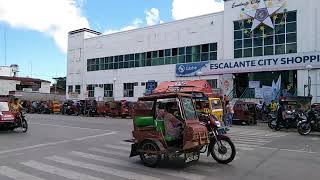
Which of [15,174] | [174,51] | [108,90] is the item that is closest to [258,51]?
[174,51]

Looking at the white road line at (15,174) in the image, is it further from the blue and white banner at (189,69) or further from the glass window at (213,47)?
the glass window at (213,47)

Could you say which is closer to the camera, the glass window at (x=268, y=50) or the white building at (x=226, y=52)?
the white building at (x=226, y=52)

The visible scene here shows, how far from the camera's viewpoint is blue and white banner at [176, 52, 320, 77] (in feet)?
107

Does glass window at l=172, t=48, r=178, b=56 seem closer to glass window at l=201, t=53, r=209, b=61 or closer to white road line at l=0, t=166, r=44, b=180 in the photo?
glass window at l=201, t=53, r=209, b=61

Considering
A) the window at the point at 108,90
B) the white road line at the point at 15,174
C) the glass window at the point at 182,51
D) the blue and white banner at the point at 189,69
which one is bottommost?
the white road line at the point at 15,174

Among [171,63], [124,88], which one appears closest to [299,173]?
[171,63]

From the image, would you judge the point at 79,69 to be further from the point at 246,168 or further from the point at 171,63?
the point at 246,168

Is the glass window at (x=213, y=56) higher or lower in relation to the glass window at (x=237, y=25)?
lower

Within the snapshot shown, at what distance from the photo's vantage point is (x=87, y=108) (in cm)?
4359

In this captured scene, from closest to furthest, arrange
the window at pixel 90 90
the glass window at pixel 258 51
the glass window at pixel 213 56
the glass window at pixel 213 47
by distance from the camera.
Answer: the glass window at pixel 258 51 → the glass window at pixel 213 56 → the glass window at pixel 213 47 → the window at pixel 90 90

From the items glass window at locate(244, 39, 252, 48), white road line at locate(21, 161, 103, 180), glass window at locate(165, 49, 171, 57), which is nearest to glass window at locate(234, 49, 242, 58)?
glass window at locate(244, 39, 252, 48)

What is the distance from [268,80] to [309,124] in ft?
50.1

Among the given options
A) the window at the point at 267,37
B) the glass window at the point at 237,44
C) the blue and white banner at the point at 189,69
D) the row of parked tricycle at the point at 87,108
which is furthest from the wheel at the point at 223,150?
the blue and white banner at the point at 189,69

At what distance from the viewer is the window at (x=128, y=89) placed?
156 feet
